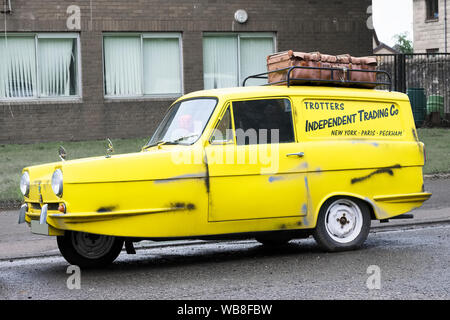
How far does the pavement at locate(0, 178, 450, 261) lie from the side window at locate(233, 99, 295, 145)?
6.93 ft

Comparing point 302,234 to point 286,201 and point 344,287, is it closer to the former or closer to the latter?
point 286,201

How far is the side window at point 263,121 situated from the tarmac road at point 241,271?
49.8 inches

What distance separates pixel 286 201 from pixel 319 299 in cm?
200

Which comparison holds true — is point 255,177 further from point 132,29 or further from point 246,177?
point 132,29

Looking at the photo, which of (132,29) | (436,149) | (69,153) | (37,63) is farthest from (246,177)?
(37,63)

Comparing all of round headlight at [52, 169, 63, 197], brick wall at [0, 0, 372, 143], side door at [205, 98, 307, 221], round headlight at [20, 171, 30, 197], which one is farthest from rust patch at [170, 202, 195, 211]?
brick wall at [0, 0, 372, 143]

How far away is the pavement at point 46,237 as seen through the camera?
355 inches

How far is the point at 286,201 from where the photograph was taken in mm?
7891

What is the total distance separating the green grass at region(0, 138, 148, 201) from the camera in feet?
45.3

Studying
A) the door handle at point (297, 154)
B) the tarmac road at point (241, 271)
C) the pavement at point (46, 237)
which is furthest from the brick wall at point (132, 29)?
the door handle at point (297, 154)

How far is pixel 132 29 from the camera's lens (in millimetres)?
19406

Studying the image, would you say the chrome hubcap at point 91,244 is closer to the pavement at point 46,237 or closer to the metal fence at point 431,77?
the pavement at point 46,237

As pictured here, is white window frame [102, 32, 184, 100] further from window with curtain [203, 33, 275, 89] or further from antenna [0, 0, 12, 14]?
antenna [0, 0, 12, 14]

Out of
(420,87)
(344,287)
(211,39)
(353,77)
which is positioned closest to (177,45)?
(211,39)
